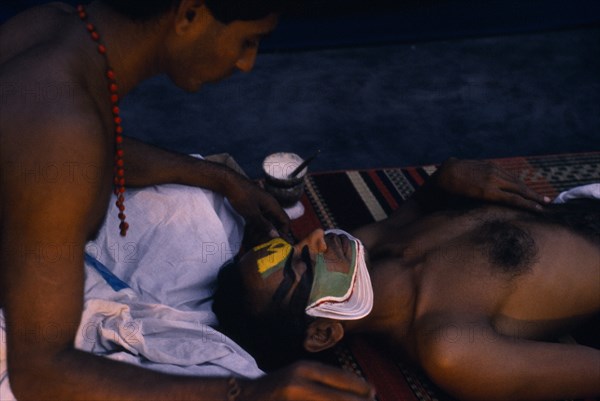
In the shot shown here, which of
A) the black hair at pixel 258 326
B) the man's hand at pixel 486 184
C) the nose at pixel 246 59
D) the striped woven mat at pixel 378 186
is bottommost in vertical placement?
the striped woven mat at pixel 378 186

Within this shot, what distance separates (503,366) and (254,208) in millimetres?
1010

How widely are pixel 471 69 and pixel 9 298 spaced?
4056 mm

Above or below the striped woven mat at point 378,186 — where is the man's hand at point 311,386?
above

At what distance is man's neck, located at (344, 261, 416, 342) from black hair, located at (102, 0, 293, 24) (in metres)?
0.99

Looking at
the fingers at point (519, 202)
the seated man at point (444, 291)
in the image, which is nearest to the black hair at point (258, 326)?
the seated man at point (444, 291)

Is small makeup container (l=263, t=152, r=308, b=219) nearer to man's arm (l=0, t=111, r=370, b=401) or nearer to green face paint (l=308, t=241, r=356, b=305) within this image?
green face paint (l=308, t=241, r=356, b=305)

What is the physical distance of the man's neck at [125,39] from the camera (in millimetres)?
1475

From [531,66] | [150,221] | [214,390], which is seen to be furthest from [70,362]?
[531,66]

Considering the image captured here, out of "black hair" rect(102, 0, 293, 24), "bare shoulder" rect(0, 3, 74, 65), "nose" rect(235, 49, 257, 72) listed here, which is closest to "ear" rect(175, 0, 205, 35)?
"black hair" rect(102, 0, 293, 24)

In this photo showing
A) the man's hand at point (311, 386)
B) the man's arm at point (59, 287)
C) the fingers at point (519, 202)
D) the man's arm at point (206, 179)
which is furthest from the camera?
the man's arm at point (206, 179)

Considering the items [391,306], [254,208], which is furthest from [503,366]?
[254,208]

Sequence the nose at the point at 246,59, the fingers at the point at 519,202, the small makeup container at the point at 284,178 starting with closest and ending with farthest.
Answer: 1. the nose at the point at 246,59
2. the fingers at the point at 519,202
3. the small makeup container at the point at 284,178

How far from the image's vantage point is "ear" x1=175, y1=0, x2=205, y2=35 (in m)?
1.41

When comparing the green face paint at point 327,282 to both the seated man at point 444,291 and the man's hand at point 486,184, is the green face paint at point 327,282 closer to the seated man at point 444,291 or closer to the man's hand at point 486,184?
the seated man at point 444,291
